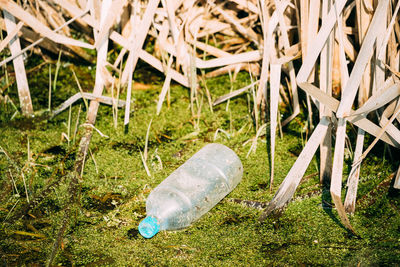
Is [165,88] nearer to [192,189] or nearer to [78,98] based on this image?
[78,98]

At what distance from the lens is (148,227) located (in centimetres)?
145

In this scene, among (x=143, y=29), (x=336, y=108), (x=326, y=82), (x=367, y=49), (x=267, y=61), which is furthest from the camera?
(x=143, y=29)

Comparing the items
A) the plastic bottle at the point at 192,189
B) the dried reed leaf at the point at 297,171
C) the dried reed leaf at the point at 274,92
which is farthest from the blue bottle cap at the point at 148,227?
the dried reed leaf at the point at 274,92

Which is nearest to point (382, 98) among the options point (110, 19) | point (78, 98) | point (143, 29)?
point (143, 29)

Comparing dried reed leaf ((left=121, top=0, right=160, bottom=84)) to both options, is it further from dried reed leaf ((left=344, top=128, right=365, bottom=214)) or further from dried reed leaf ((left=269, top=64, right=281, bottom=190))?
dried reed leaf ((left=344, top=128, right=365, bottom=214))

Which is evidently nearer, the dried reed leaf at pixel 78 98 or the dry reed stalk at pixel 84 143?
the dry reed stalk at pixel 84 143

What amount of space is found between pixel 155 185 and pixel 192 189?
188 mm

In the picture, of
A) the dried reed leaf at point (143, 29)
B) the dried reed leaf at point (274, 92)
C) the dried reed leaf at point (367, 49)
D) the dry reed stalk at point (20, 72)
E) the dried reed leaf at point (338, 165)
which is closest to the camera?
the dried reed leaf at point (367, 49)

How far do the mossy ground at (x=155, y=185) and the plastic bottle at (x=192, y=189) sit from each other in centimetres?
4

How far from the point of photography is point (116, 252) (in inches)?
55.8

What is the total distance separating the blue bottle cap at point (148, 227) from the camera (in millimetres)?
1451

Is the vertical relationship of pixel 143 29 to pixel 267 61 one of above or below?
above

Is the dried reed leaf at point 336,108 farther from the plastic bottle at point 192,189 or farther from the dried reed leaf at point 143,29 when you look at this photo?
the dried reed leaf at point 143,29

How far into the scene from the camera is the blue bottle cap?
1451mm
